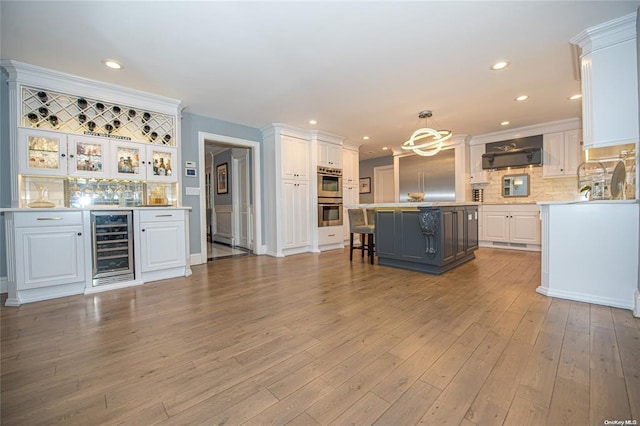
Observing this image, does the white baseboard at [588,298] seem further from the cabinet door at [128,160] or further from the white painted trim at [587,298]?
the cabinet door at [128,160]

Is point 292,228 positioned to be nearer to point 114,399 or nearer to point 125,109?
point 125,109

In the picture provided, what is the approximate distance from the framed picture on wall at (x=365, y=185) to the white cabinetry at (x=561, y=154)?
4595 millimetres

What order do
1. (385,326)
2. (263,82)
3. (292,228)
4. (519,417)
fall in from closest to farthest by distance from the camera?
(519,417), (385,326), (263,82), (292,228)

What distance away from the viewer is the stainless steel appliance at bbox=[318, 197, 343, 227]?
18.9 ft

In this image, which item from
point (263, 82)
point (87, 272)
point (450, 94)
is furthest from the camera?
point (450, 94)

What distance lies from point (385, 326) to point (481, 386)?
770mm

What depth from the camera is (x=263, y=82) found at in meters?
3.39

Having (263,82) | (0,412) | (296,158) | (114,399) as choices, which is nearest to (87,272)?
(0,412)

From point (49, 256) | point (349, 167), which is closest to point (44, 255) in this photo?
point (49, 256)

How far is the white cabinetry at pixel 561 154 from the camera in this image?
5.12 meters

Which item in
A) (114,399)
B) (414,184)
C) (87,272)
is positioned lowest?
(114,399)

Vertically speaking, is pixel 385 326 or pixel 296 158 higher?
pixel 296 158

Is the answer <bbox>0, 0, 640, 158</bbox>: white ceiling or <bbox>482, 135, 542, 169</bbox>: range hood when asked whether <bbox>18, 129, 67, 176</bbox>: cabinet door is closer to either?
<bbox>0, 0, 640, 158</bbox>: white ceiling

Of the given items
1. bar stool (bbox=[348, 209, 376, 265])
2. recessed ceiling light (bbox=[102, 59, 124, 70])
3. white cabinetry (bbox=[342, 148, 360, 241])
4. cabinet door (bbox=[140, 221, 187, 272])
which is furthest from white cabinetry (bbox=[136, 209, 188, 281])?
white cabinetry (bbox=[342, 148, 360, 241])
